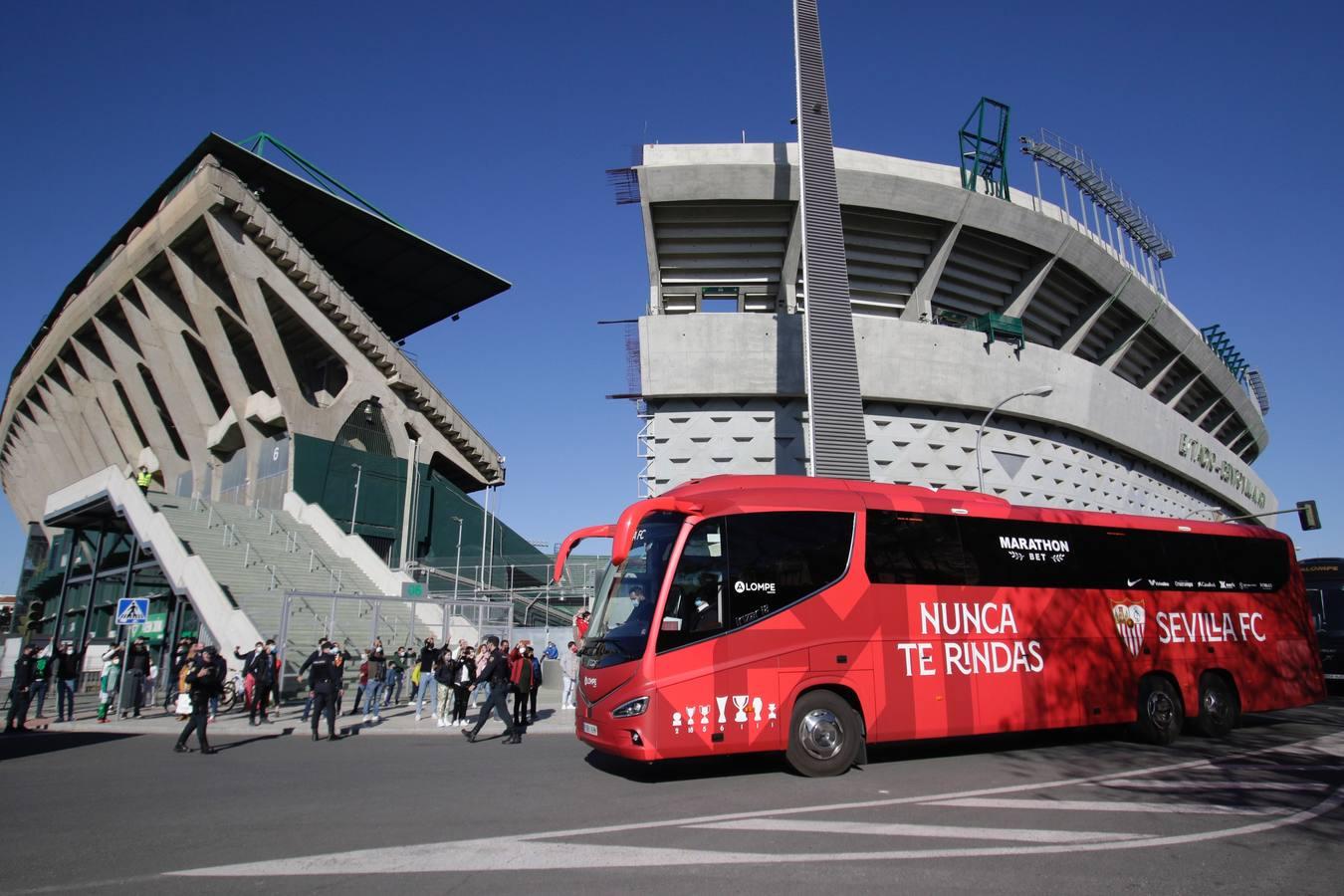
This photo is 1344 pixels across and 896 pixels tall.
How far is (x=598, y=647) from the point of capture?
8594 millimetres

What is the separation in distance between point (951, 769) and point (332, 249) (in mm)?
43197

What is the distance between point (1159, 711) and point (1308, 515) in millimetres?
17278

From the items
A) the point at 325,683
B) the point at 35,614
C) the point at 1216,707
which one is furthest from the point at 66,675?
the point at 35,614

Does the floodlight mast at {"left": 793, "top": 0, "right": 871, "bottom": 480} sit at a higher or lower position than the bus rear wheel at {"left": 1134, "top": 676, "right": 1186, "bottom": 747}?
higher

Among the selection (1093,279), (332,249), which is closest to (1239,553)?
(1093,279)

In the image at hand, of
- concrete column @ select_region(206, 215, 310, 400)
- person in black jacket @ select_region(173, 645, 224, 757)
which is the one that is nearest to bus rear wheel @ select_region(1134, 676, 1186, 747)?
person in black jacket @ select_region(173, 645, 224, 757)

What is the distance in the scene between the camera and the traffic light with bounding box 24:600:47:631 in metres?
48.6

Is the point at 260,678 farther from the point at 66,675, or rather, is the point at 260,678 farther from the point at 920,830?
the point at 920,830

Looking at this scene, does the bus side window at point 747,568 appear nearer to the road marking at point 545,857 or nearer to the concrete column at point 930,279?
the road marking at point 545,857

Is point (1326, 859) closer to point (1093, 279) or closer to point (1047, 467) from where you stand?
point (1047, 467)

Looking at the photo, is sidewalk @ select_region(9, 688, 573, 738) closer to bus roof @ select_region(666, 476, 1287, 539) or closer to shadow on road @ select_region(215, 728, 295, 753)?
shadow on road @ select_region(215, 728, 295, 753)

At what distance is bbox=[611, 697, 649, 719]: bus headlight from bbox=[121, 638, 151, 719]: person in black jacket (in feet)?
48.9

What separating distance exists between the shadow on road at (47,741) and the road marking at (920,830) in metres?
11.5

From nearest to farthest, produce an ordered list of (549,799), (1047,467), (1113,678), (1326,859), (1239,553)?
1. (1326,859)
2. (549,799)
3. (1113,678)
4. (1239,553)
5. (1047,467)
